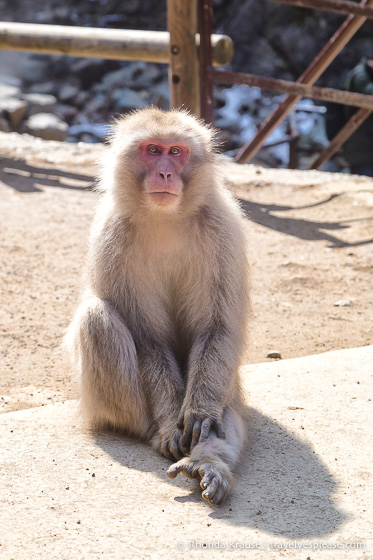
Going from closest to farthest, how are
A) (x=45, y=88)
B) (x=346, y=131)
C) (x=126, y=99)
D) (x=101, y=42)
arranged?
1. (x=101, y=42)
2. (x=346, y=131)
3. (x=126, y=99)
4. (x=45, y=88)

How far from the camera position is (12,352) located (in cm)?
432

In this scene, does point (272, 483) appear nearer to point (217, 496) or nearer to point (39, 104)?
point (217, 496)

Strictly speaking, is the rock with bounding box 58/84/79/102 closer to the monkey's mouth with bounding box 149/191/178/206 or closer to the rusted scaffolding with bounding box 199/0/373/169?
the rusted scaffolding with bounding box 199/0/373/169

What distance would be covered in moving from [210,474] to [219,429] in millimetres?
346

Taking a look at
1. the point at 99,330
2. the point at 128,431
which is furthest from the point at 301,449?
the point at 99,330

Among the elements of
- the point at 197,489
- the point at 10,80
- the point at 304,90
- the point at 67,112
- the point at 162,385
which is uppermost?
the point at 10,80

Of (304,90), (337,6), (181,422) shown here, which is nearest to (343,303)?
(181,422)

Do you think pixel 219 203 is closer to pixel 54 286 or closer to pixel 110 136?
pixel 110 136

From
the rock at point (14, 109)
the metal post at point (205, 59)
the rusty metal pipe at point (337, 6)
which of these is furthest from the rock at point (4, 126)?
the rusty metal pipe at point (337, 6)

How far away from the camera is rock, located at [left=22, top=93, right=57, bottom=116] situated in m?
14.0

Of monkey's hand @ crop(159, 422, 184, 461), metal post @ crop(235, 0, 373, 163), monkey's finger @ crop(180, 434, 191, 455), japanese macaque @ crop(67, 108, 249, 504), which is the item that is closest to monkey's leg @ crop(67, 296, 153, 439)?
japanese macaque @ crop(67, 108, 249, 504)

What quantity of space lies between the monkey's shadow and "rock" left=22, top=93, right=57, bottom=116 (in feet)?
37.8

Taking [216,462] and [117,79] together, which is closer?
[216,462]

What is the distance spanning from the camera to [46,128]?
12.5m
